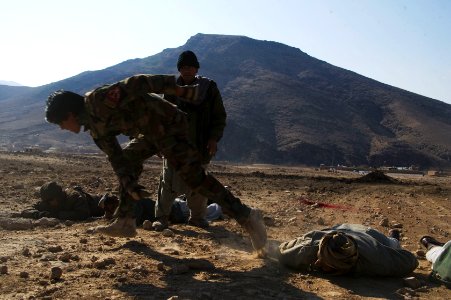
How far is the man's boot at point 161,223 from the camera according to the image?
16.8ft

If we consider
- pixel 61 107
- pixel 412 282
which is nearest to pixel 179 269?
pixel 61 107

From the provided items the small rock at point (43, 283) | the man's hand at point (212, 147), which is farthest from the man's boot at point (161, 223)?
the small rock at point (43, 283)

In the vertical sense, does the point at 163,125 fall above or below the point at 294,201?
above

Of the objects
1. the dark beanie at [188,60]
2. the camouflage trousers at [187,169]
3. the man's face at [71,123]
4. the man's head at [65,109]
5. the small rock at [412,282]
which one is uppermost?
the dark beanie at [188,60]

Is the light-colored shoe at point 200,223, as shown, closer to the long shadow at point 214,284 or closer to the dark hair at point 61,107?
the long shadow at point 214,284

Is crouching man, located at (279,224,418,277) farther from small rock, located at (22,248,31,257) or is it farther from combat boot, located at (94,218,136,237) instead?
small rock, located at (22,248,31,257)

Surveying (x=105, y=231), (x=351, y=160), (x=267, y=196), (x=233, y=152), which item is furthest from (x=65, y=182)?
(x=351, y=160)

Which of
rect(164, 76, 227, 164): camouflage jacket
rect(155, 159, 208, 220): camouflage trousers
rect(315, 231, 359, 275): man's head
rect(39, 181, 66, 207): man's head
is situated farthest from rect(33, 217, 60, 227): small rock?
rect(315, 231, 359, 275): man's head

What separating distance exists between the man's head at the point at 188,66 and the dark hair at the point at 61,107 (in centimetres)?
142

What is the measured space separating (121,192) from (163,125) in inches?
24.6

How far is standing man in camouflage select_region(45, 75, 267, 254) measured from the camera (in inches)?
141

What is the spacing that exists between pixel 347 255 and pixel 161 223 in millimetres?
2402

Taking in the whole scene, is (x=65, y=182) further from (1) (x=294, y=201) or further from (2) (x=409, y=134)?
(2) (x=409, y=134)

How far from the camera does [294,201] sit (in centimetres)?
888
